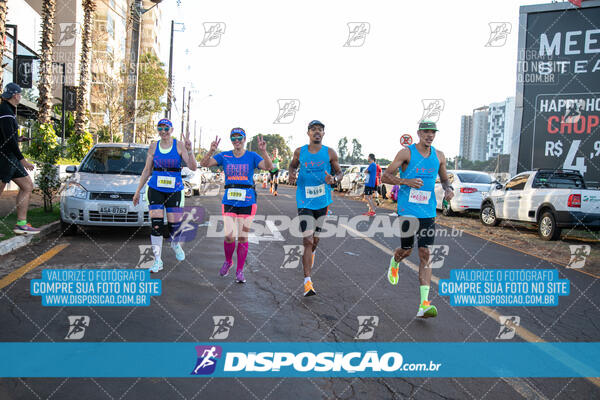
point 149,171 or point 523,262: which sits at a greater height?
point 149,171

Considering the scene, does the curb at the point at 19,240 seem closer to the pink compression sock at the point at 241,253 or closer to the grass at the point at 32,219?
the grass at the point at 32,219

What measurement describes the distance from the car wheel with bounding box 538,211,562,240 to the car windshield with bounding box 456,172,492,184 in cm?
530

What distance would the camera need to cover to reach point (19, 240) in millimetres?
8211

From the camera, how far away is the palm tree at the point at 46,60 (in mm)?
22263

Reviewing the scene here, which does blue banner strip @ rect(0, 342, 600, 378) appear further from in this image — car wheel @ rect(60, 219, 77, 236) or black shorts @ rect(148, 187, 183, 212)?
car wheel @ rect(60, 219, 77, 236)

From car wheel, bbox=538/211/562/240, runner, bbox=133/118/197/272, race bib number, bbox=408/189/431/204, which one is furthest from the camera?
car wheel, bbox=538/211/562/240

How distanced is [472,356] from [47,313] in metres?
3.82

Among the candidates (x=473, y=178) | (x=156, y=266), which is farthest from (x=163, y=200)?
(x=473, y=178)

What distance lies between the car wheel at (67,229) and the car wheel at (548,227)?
10.2 meters

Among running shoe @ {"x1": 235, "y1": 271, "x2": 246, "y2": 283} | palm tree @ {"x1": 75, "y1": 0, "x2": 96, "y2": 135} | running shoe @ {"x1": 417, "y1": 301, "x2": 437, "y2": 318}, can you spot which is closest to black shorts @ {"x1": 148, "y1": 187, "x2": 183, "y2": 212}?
running shoe @ {"x1": 235, "y1": 271, "x2": 246, "y2": 283}

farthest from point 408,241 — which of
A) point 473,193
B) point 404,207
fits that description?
point 473,193

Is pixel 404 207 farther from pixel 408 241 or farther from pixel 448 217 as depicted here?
pixel 448 217

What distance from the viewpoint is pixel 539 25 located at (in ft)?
66.6

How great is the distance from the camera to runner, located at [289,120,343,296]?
6.08 meters
